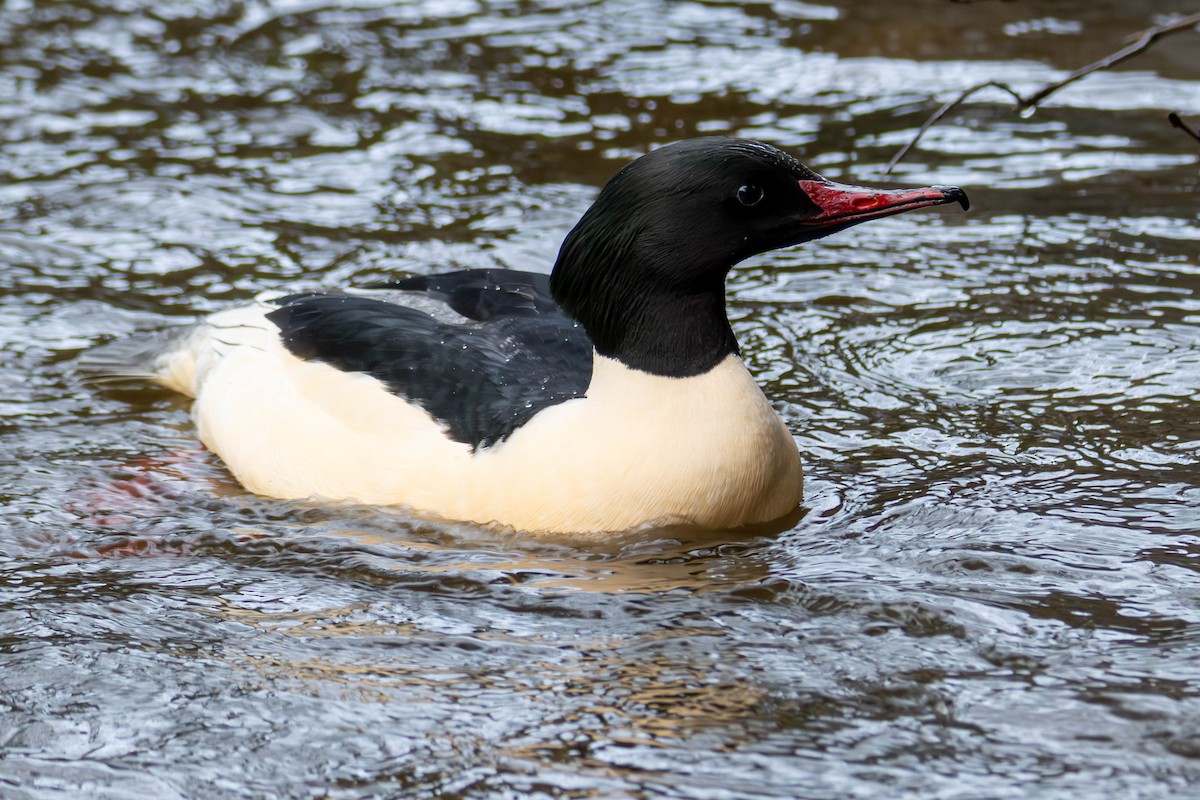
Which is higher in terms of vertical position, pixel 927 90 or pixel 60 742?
pixel 927 90

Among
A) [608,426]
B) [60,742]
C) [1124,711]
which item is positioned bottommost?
[60,742]

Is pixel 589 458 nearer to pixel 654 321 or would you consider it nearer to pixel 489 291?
pixel 654 321

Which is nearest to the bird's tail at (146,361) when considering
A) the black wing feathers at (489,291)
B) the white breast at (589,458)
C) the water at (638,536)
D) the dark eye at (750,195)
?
the water at (638,536)

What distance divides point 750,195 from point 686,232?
22 centimetres

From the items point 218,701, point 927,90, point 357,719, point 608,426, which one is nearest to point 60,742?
point 218,701

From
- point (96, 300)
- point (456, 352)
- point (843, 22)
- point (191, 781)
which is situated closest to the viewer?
point (191, 781)

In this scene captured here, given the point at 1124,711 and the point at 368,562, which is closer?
the point at 1124,711

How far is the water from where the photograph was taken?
3.80 metres

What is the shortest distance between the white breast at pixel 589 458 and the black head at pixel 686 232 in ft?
0.37

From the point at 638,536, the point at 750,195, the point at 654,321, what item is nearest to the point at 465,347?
the point at 654,321

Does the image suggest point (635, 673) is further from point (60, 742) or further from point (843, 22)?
point (843, 22)

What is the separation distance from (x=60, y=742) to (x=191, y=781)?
1.33 ft

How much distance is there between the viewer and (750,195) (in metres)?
4.62

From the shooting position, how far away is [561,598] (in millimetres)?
4523
